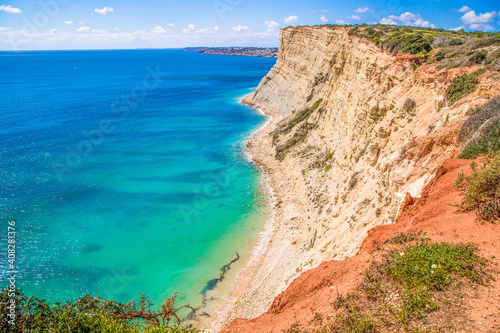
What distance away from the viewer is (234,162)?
129 ft

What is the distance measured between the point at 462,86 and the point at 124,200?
2993 centimetres

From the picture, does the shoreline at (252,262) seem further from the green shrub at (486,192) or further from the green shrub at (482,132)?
the green shrub at (482,132)

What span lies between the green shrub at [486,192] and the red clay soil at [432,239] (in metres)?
0.31

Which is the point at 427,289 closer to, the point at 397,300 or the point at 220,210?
the point at 397,300

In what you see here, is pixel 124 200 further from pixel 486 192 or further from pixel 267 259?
pixel 486 192

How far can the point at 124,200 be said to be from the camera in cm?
3039

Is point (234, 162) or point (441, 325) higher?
point (441, 325)

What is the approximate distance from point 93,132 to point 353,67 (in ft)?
145

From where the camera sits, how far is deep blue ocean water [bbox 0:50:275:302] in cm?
2102

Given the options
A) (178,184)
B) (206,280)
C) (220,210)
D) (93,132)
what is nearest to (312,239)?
(206,280)

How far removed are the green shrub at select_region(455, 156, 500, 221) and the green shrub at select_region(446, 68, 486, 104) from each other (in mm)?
8906

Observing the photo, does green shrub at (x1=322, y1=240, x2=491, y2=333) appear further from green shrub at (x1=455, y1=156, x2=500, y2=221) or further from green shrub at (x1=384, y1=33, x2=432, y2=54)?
green shrub at (x1=384, y1=33, x2=432, y2=54)

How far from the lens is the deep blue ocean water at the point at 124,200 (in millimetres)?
21016

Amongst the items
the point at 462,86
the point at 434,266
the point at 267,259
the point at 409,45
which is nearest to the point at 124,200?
the point at 267,259
